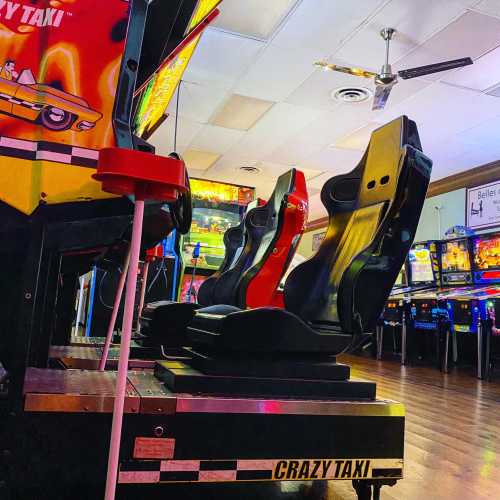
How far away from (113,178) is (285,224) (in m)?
2.01

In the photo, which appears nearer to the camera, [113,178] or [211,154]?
[113,178]

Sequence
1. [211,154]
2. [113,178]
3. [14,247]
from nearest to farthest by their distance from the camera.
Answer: [113,178] → [14,247] → [211,154]

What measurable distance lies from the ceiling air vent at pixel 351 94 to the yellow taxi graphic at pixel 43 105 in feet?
15.3

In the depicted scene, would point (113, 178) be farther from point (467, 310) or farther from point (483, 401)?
point (467, 310)

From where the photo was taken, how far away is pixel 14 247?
46.3 inches

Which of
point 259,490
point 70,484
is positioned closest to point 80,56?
point 70,484

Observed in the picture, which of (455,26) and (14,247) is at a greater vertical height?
(455,26)

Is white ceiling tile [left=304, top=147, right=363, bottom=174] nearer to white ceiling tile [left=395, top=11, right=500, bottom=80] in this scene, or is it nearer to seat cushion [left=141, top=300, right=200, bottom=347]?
white ceiling tile [left=395, top=11, right=500, bottom=80]

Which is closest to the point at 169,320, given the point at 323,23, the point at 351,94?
the point at 323,23

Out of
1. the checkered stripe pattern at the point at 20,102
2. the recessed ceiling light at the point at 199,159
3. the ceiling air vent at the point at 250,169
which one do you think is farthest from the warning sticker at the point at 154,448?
the ceiling air vent at the point at 250,169

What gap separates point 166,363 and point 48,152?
80 cm

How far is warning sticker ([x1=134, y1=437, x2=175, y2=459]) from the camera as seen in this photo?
1221 mm

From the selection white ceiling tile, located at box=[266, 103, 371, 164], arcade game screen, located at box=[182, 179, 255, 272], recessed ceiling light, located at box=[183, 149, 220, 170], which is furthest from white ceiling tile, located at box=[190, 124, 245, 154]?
arcade game screen, located at box=[182, 179, 255, 272]

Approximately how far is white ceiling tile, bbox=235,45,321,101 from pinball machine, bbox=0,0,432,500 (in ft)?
11.1
